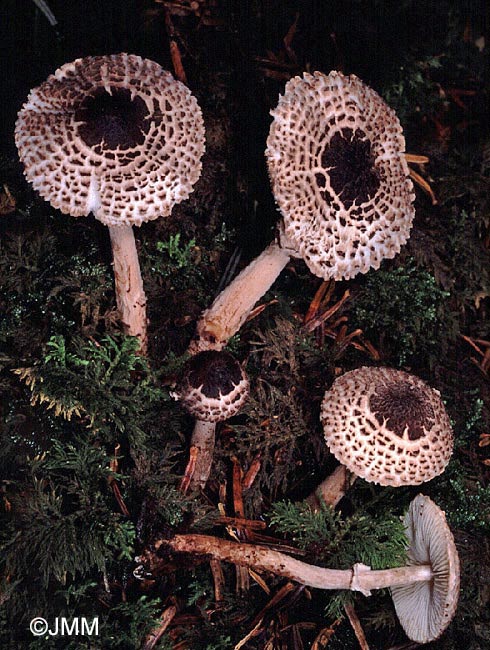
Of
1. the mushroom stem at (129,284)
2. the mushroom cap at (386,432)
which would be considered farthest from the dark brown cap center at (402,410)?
the mushroom stem at (129,284)

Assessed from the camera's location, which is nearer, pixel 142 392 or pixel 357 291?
pixel 142 392

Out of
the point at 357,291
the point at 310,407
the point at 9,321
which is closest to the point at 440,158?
the point at 357,291

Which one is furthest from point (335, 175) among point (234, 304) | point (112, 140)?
point (112, 140)

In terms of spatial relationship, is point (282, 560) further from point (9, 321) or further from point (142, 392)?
point (9, 321)

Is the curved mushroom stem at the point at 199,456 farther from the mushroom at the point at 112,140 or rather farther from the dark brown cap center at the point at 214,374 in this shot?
the mushroom at the point at 112,140

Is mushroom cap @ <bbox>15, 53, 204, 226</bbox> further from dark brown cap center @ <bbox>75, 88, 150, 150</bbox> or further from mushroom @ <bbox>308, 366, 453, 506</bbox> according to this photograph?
mushroom @ <bbox>308, 366, 453, 506</bbox>

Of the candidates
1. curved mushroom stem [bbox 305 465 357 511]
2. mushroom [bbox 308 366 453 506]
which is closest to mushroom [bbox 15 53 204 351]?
mushroom [bbox 308 366 453 506]
